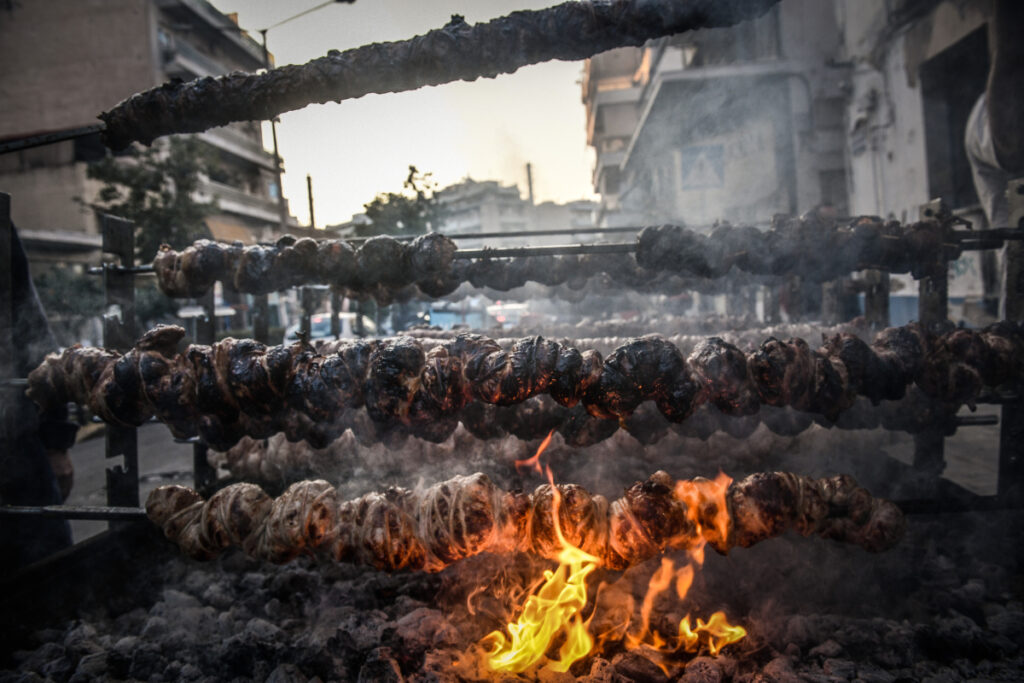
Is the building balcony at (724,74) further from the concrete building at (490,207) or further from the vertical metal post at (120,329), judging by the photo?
the concrete building at (490,207)

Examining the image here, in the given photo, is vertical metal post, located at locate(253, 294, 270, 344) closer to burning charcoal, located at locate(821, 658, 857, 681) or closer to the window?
burning charcoal, located at locate(821, 658, 857, 681)

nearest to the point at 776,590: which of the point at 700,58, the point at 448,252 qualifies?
the point at 448,252

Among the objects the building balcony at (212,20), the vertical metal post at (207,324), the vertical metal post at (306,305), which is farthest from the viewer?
the building balcony at (212,20)

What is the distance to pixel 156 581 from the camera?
3.23 m

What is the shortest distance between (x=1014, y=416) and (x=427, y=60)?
12.0 feet

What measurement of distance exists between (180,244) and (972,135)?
60.5ft

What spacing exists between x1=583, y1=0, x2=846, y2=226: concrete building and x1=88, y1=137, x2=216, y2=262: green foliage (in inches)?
605

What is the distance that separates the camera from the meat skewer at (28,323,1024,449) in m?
2.23

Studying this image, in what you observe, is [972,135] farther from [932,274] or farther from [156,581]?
[156,581]

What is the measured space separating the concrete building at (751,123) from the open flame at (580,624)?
10268 millimetres

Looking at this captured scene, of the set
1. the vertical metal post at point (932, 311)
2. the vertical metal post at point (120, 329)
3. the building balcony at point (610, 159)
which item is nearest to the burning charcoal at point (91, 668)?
the vertical metal post at point (120, 329)

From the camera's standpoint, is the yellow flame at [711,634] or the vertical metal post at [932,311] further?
the vertical metal post at [932,311]

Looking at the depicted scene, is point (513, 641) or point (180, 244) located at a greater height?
point (180, 244)

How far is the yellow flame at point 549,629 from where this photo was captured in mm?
2293
